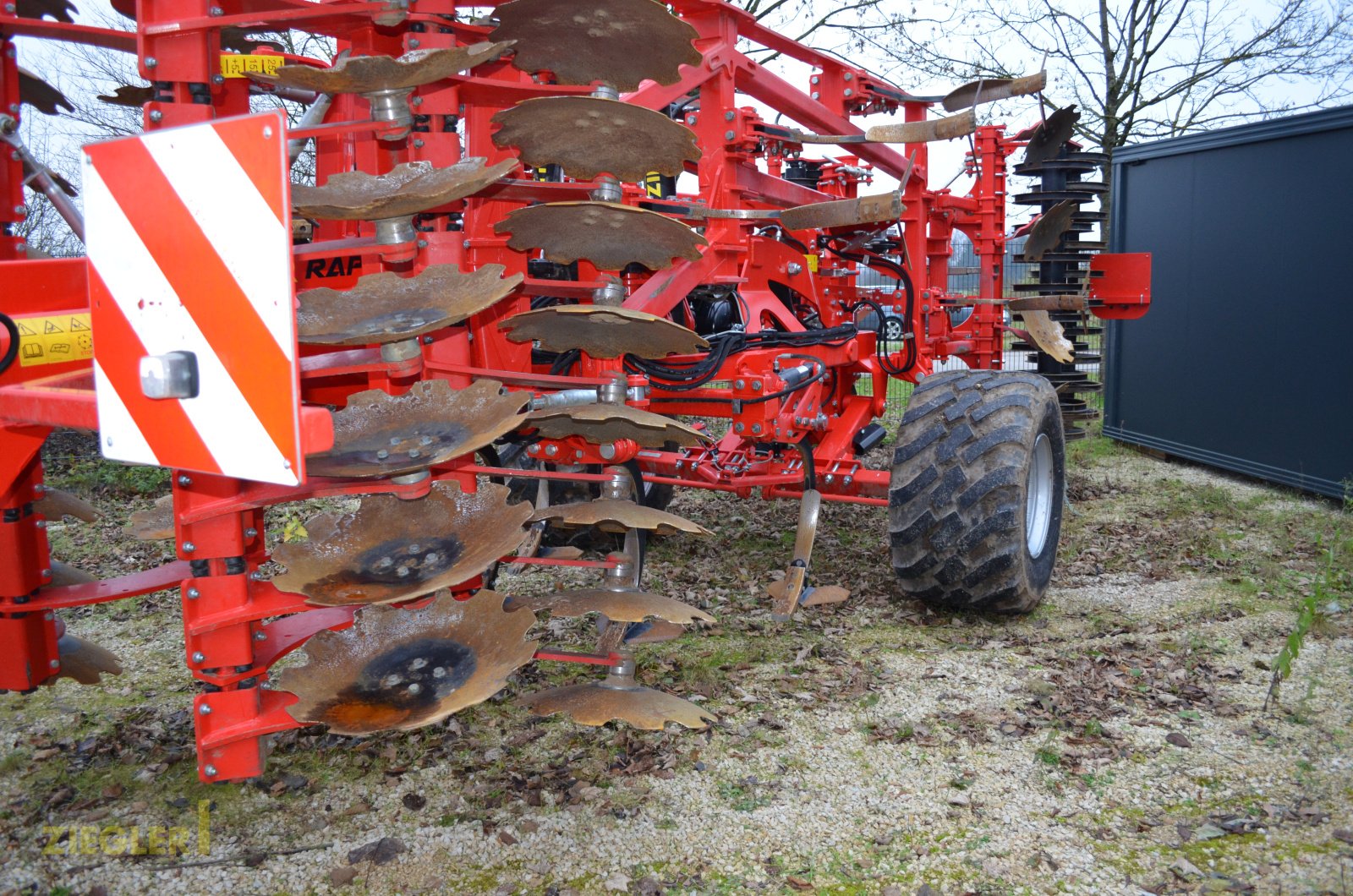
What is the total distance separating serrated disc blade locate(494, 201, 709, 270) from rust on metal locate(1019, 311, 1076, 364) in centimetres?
379

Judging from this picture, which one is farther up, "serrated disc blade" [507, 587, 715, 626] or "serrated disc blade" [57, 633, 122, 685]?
"serrated disc blade" [507, 587, 715, 626]

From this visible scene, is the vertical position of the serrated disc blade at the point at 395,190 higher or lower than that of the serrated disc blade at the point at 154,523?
higher

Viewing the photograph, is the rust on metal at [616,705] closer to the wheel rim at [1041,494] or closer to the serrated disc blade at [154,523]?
the serrated disc blade at [154,523]

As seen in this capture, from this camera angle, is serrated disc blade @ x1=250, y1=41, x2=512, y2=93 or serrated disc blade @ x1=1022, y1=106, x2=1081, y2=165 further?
serrated disc blade @ x1=1022, y1=106, x2=1081, y2=165

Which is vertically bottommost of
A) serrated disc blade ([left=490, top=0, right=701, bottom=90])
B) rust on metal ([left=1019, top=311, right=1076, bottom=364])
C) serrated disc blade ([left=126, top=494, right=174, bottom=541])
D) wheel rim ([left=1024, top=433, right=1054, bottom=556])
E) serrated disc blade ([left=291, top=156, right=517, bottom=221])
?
wheel rim ([left=1024, top=433, right=1054, bottom=556])

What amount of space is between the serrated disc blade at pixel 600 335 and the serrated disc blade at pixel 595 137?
0.42 metres

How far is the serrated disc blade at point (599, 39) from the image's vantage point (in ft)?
9.45

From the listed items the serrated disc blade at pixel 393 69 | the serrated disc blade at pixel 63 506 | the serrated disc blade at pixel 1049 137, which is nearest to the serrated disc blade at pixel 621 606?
the serrated disc blade at pixel 393 69

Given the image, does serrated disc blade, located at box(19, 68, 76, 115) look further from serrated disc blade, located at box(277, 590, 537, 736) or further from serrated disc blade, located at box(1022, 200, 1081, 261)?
serrated disc blade, located at box(1022, 200, 1081, 261)

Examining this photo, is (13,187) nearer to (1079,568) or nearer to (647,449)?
(647,449)

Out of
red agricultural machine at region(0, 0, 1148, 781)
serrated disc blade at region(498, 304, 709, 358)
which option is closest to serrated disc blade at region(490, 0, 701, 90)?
red agricultural machine at region(0, 0, 1148, 781)

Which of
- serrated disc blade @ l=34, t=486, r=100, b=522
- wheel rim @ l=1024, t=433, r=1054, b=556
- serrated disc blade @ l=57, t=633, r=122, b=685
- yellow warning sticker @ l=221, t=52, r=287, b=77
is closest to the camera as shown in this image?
yellow warning sticker @ l=221, t=52, r=287, b=77

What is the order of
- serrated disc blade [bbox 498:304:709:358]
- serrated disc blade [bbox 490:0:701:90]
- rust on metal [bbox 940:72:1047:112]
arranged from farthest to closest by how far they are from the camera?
rust on metal [bbox 940:72:1047:112], serrated disc blade [bbox 498:304:709:358], serrated disc blade [bbox 490:0:701:90]

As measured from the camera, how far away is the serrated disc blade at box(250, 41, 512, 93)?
259cm
